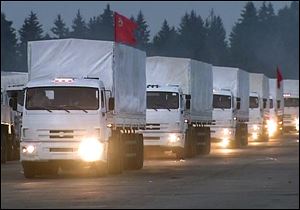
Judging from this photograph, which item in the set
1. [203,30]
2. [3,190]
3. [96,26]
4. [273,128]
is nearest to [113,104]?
[3,190]

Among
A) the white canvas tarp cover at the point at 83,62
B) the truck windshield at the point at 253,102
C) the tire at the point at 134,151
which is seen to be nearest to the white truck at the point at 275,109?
the truck windshield at the point at 253,102

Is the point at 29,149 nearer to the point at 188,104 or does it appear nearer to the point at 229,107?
the point at 188,104

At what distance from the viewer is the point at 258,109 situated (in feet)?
185

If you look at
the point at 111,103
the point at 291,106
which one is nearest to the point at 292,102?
the point at 291,106

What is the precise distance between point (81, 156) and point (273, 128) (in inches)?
1753

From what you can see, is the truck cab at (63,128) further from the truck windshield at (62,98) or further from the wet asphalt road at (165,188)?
the wet asphalt road at (165,188)

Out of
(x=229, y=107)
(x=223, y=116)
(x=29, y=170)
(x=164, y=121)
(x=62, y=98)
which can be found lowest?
(x=29, y=170)

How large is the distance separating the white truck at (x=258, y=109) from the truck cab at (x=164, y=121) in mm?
21460

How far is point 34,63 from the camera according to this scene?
87.3 ft

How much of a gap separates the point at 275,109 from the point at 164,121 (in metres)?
32.8

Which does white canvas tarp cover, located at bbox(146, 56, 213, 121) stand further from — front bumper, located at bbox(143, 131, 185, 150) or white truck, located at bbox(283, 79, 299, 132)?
white truck, located at bbox(283, 79, 299, 132)

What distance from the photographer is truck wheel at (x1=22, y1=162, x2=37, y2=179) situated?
24.3 metres

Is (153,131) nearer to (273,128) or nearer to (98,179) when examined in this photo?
(98,179)

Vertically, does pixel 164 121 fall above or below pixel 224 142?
above
